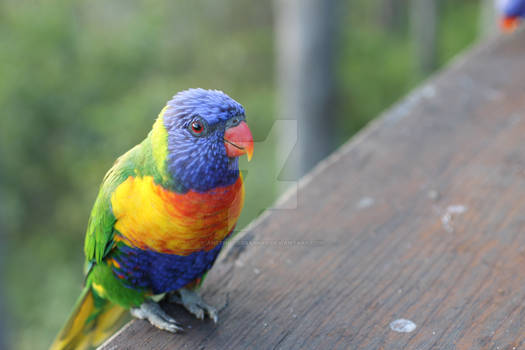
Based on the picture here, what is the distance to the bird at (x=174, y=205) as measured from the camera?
1.18 m

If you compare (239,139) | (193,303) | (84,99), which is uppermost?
(239,139)

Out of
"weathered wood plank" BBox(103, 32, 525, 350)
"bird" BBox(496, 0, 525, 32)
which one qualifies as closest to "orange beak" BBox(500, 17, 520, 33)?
"bird" BBox(496, 0, 525, 32)

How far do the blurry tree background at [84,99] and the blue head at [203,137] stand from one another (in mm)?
4845

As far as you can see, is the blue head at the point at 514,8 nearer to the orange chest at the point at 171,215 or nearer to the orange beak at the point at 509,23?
the orange beak at the point at 509,23

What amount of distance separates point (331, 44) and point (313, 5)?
0.38 metres

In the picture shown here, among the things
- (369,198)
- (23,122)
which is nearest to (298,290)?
(369,198)

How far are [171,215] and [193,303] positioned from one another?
28 cm

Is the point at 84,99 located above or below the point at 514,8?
below

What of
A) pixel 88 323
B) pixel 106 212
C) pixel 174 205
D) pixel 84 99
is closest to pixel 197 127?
pixel 174 205

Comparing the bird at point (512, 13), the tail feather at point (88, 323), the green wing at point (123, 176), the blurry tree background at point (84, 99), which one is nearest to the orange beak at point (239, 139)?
the green wing at point (123, 176)

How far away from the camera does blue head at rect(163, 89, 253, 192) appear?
1181 millimetres

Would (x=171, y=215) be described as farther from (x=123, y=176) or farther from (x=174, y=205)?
(x=123, y=176)

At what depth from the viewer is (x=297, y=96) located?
4.56 meters

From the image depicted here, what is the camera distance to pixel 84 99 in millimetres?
7781
